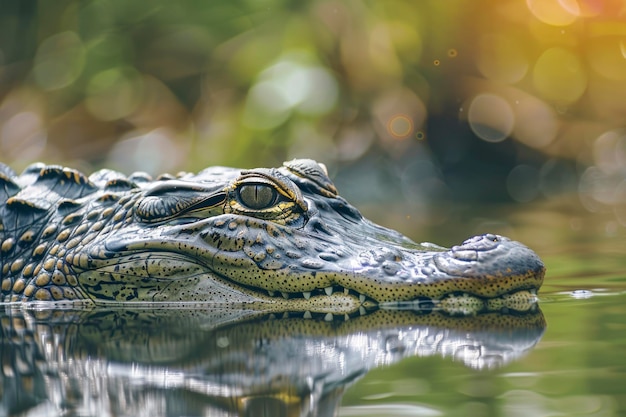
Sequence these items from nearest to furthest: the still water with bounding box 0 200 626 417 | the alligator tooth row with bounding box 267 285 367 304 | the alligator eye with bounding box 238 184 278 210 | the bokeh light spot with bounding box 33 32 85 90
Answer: the still water with bounding box 0 200 626 417 → the alligator tooth row with bounding box 267 285 367 304 → the alligator eye with bounding box 238 184 278 210 → the bokeh light spot with bounding box 33 32 85 90

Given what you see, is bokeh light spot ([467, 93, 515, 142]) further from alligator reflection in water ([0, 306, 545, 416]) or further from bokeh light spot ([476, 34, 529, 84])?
alligator reflection in water ([0, 306, 545, 416])

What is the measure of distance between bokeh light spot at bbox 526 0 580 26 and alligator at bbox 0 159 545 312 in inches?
323

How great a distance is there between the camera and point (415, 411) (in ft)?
7.53

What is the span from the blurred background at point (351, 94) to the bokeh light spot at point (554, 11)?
18mm

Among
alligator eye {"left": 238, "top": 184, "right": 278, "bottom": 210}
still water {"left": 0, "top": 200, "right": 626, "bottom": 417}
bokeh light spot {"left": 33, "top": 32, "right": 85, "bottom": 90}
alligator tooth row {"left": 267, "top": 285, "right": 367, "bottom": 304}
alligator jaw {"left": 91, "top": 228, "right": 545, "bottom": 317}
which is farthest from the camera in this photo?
bokeh light spot {"left": 33, "top": 32, "right": 85, "bottom": 90}

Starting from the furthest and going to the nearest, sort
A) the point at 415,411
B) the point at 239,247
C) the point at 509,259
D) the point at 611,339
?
the point at 239,247
the point at 509,259
the point at 611,339
the point at 415,411

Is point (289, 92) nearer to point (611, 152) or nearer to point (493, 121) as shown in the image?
point (493, 121)

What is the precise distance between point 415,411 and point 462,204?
758cm

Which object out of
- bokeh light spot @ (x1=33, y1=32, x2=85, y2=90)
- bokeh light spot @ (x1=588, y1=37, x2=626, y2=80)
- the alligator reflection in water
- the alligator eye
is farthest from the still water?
bokeh light spot @ (x1=33, y1=32, x2=85, y2=90)

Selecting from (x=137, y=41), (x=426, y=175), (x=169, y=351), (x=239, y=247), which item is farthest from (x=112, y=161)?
(x=169, y=351)

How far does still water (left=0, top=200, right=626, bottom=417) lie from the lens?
2387 mm

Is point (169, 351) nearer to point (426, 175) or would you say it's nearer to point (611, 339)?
point (611, 339)

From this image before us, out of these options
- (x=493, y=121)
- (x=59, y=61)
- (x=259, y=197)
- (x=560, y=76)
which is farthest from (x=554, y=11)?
(x=259, y=197)

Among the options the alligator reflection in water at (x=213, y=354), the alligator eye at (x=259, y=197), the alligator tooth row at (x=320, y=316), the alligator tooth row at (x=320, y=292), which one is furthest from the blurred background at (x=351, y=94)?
the alligator reflection in water at (x=213, y=354)
